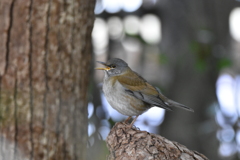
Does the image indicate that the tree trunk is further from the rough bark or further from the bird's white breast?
the bird's white breast

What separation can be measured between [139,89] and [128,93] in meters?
0.20

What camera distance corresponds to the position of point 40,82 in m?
3.65

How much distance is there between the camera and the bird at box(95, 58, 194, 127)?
5441 mm

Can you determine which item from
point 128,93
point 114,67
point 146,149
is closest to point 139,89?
point 128,93

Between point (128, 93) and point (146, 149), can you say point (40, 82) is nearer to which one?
point (146, 149)

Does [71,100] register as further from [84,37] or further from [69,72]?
[84,37]

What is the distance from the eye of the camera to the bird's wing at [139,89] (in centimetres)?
549

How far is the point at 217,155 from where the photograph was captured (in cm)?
817

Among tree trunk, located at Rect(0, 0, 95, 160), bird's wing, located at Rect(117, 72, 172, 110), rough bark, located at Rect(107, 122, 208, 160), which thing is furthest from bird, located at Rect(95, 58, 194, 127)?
tree trunk, located at Rect(0, 0, 95, 160)

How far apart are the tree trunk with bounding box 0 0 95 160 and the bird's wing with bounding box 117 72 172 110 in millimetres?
1787

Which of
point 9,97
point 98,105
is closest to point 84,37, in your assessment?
point 9,97

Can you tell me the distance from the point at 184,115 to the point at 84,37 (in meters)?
4.94

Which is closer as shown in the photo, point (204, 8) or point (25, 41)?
point (25, 41)

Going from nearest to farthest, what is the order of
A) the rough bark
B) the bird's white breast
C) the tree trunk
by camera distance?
the tree trunk
the rough bark
the bird's white breast
